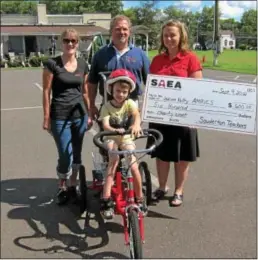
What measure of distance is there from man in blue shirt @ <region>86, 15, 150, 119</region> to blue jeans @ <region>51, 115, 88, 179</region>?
473 mm

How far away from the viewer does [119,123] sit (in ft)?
12.6

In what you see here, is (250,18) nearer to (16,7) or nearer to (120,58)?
(16,7)

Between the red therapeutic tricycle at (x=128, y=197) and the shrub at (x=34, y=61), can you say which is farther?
the shrub at (x=34, y=61)

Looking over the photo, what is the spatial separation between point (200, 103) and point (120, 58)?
36.4 inches

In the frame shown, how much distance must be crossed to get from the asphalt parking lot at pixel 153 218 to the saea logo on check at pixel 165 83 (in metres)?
1.36

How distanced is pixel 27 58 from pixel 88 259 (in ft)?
90.2

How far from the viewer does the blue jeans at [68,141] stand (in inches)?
177

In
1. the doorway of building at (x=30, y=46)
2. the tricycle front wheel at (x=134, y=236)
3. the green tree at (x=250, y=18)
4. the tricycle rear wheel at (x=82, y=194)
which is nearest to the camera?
the tricycle front wheel at (x=134, y=236)

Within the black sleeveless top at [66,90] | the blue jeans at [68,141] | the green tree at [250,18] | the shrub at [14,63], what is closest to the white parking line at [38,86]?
the green tree at [250,18]

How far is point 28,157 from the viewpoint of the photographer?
22.0 feet

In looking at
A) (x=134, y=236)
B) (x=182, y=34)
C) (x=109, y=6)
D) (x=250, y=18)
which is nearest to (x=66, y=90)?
(x=182, y=34)

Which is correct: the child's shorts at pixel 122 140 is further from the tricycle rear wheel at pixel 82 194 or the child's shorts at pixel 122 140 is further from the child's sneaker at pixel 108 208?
the tricycle rear wheel at pixel 82 194

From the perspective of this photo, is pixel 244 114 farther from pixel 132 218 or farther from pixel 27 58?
pixel 27 58

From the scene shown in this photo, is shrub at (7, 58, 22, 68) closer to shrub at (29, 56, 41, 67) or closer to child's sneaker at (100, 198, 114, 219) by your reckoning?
shrub at (29, 56, 41, 67)
